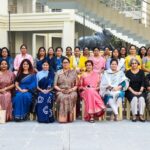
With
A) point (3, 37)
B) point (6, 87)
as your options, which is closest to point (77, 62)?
point (6, 87)

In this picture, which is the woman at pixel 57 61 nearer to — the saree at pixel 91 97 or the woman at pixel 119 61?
the saree at pixel 91 97

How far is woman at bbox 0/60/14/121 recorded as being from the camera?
917 centimetres

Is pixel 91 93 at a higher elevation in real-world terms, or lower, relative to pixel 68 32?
lower

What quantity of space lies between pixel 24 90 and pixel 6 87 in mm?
408

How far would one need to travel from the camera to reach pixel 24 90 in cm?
917

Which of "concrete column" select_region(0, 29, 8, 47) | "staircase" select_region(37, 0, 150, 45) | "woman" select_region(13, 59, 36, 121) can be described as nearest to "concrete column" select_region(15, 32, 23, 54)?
"concrete column" select_region(0, 29, 8, 47)

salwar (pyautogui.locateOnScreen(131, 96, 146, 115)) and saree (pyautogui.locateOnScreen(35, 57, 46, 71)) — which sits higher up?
saree (pyautogui.locateOnScreen(35, 57, 46, 71))

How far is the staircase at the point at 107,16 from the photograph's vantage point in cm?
1336

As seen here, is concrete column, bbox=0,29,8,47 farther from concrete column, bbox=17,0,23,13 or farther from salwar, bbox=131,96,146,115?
salwar, bbox=131,96,146,115

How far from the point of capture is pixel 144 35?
14.5 metres

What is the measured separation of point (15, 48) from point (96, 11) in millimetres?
11838

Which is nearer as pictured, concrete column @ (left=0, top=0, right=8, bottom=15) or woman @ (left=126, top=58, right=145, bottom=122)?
woman @ (left=126, top=58, right=145, bottom=122)
